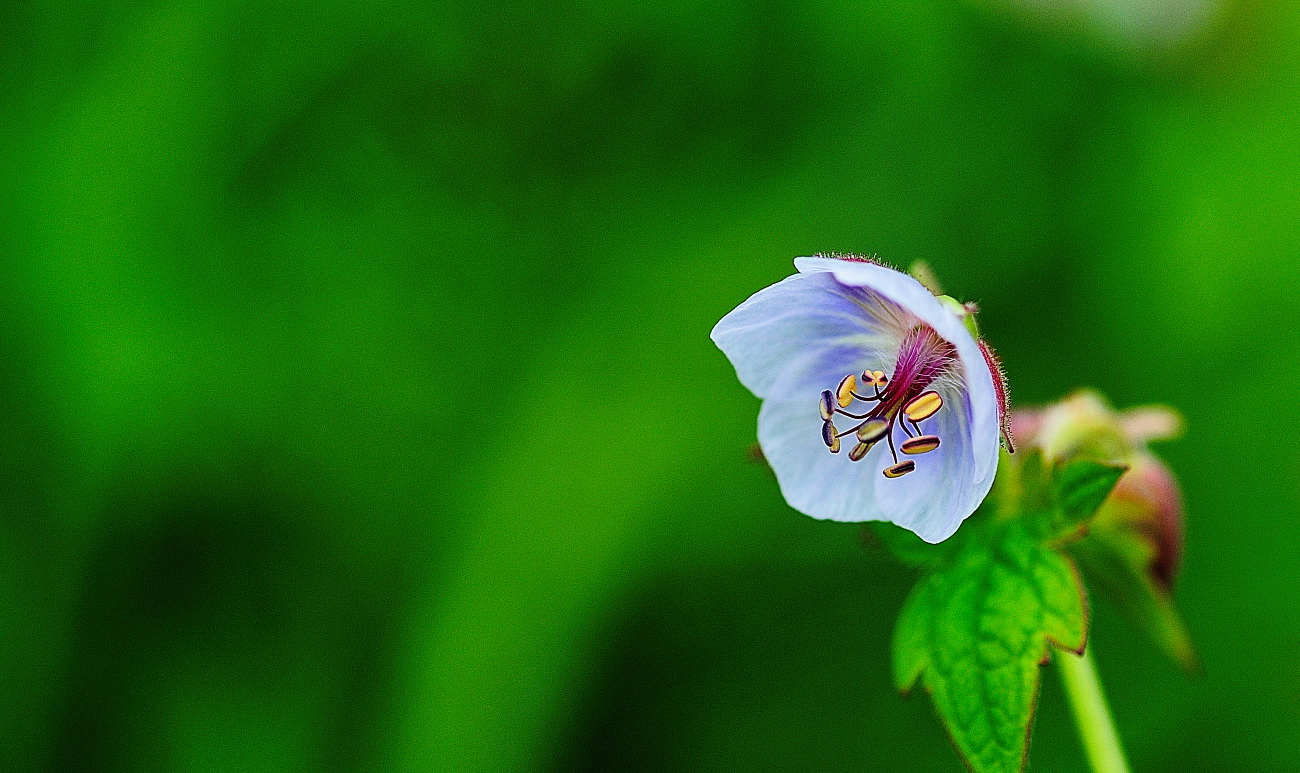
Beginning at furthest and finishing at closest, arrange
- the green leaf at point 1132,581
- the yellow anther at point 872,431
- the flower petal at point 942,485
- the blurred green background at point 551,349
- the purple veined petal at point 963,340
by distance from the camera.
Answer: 1. the blurred green background at point 551,349
2. the green leaf at point 1132,581
3. the yellow anther at point 872,431
4. the flower petal at point 942,485
5. the purple veined petal at point 963,340

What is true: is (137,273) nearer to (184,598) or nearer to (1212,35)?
(184,598)

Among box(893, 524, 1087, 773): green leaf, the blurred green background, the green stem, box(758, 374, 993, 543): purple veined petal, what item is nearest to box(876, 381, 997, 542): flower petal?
box(758, 374, 993, 543): purple veined petal

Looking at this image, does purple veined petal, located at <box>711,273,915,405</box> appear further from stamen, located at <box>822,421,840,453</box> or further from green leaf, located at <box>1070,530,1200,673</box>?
green leaf, located at <box>1070,530,1200,673</box>

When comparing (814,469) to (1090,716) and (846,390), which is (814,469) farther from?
(1090,716)

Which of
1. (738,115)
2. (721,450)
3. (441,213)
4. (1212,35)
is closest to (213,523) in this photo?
(441,213)

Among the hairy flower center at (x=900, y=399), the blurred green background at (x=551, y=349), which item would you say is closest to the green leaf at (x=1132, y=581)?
the hairy flower center at (x=900, y=399)

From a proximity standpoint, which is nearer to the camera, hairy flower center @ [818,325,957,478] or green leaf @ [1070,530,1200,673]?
hairy flower center @ [818,325,957,478]

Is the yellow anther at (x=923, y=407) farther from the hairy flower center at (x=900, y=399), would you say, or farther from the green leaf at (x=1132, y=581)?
the green leaf at (x=1132, y=581)
